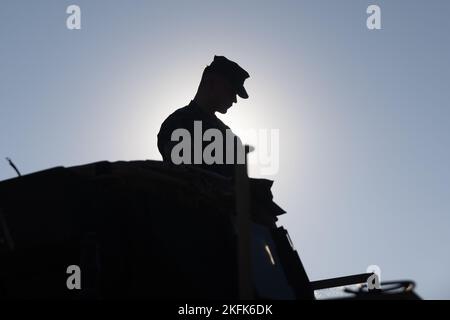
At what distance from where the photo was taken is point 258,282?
4.57 meters

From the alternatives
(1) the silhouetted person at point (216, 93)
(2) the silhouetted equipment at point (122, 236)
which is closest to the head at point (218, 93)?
(1) the silhouetted person at point (216, 93)

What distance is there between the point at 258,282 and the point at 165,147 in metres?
2.09

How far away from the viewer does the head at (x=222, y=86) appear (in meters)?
6.77

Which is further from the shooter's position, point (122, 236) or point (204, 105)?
point (204, 105)

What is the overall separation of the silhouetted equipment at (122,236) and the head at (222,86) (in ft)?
6.11

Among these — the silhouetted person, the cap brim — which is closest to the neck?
the silhouetted person

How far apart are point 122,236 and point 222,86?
2462 mm

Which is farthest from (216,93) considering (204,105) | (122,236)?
(122,236)

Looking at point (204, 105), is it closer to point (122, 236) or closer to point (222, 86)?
point (222, 86)

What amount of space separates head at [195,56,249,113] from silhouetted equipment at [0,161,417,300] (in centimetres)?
186

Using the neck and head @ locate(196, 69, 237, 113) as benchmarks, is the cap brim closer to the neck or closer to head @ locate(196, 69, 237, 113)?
head @ locate(196, 69, 237, 113)

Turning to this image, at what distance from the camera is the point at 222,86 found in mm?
6789
